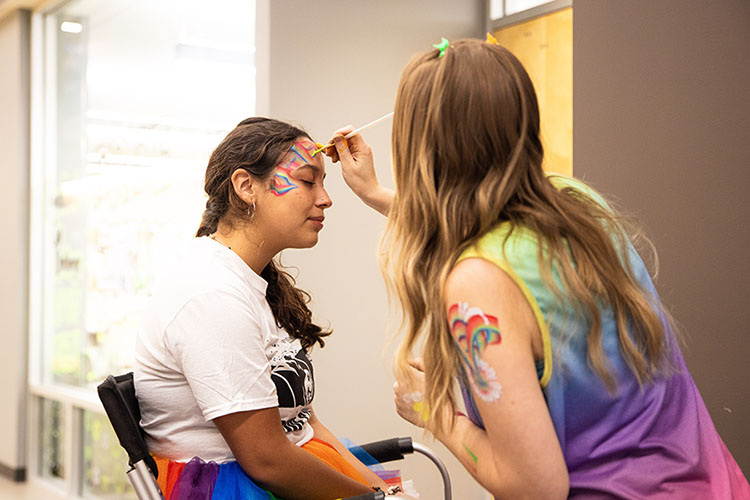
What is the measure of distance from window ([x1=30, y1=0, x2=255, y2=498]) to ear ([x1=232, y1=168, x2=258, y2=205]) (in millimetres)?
1470

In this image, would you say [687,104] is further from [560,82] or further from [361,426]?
[361,426]

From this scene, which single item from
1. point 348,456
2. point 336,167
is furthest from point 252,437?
point 336,167

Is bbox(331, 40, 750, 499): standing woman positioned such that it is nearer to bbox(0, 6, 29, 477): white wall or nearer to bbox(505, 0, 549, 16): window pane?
bbox(505, 0, 549, 16): window pane

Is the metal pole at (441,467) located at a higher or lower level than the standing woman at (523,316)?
lower

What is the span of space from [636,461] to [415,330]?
335mm

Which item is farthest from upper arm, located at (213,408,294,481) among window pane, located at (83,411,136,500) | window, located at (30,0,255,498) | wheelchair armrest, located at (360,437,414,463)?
window pane, located at (83,411,136,500)

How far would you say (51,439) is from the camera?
4.63 meters

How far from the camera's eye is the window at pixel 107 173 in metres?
3.51

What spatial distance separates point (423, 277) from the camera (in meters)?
1.06

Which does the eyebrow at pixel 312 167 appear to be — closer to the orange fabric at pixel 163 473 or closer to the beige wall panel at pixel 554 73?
the orange fabric at pixel 163 473

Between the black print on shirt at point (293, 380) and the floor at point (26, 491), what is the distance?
10.4 ft

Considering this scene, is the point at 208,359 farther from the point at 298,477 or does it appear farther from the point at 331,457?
the point at 331,457

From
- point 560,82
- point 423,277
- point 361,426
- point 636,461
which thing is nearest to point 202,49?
point 560,82

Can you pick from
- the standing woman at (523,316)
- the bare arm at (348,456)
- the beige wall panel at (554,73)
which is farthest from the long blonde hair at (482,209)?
the beige wall panel at (554,73)
